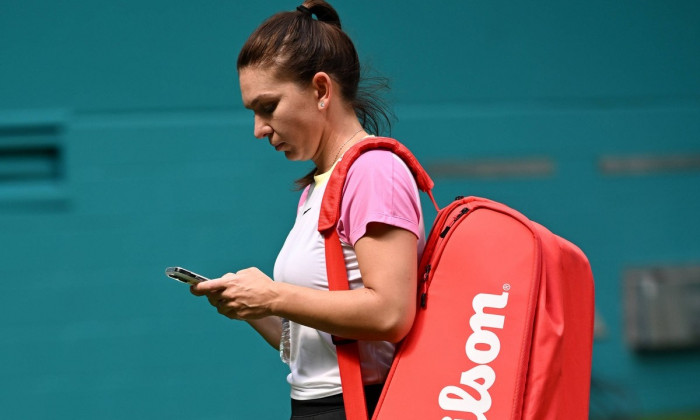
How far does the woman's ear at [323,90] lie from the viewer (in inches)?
78.5

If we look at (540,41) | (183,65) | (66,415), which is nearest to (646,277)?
(540,41)

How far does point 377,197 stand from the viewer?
71.4 inches

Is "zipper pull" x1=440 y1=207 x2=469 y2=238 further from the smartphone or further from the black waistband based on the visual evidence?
the smartphone

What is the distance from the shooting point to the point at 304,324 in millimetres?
1846

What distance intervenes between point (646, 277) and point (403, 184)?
11.2ft

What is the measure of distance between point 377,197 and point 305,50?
380mm

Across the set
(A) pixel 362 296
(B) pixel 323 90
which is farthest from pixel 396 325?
(B) pixel 323 90

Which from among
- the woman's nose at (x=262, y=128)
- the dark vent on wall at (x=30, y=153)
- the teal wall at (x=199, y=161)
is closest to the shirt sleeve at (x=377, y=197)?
the woman's nose at (x=262, y=128)

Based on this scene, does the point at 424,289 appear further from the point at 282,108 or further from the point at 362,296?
the point at 282,108

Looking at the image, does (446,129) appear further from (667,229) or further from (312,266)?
(312,266)

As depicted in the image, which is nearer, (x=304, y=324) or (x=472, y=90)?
(x=304, y=324)

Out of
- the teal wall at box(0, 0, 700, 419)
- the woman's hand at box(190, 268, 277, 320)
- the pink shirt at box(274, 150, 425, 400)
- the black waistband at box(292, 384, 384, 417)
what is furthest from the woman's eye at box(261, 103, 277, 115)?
the teal wall at box(0, 0, 700, 419)

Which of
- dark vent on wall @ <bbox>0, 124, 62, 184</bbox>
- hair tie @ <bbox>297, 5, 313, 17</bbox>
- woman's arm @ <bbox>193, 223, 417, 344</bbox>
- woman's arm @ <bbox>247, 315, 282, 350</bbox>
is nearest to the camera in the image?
woman's arm @ <bbox>193, 223, 417, 344</bbox>

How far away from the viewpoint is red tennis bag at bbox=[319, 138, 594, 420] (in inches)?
71.6
